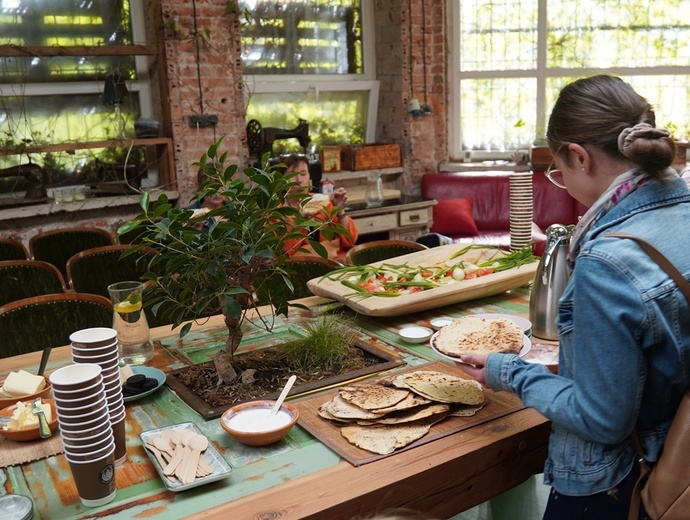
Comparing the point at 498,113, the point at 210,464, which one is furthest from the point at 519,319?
the point at 498,113

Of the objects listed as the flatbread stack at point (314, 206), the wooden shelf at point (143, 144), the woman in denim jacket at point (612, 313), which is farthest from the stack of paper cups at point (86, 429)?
the wooden shelf at point (143, 144)

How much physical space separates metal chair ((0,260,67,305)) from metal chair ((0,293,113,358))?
30.2 inches

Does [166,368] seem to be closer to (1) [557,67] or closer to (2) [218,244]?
(2) [218,244]

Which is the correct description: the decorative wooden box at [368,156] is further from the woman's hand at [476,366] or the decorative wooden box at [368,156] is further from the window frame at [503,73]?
the woman's hand at [476,366]

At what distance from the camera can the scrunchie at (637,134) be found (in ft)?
4.14

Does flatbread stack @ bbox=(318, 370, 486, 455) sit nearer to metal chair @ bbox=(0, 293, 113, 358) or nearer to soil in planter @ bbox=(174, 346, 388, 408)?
soil in planter @ bbox=(174, 346, 388, 408)

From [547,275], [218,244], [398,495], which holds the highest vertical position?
[218,244]

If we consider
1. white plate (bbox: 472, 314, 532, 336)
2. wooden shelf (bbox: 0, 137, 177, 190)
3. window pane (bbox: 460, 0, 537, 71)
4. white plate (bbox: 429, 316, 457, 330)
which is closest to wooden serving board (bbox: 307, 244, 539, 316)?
white plate (bbox: 429, 316, 457, 330)

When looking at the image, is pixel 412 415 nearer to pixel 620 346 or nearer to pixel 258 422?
pixel 258 422

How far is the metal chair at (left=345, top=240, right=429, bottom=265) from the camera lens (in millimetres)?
3422

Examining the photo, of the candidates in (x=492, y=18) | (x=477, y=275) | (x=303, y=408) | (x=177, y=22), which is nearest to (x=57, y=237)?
(x=177, y=22)

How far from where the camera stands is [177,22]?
16.1ft

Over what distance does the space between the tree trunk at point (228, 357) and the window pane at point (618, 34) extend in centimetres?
518

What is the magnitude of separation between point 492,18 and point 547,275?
4.82 metres
